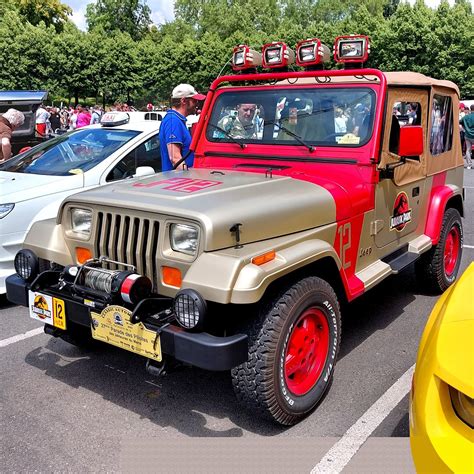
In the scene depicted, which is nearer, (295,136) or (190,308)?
(190,308)

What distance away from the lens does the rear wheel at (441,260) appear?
16.8 ft

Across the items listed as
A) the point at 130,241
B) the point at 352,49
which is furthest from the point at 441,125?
the point at 130,241

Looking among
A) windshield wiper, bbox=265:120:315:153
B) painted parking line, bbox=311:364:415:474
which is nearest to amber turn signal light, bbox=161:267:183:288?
painted parking line, bbox=311:364:415:474

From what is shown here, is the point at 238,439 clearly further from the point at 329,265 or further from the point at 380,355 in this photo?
the point at 380,355

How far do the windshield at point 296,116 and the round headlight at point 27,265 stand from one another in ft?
6.08

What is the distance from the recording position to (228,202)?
3.14 m

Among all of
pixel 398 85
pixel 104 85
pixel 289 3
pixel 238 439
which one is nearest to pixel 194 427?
pixel 238 439

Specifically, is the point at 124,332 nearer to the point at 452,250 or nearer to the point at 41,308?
the point at 41,308

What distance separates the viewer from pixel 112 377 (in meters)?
3.76

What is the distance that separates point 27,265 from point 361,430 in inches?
87.6

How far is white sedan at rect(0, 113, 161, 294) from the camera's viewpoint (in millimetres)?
5035

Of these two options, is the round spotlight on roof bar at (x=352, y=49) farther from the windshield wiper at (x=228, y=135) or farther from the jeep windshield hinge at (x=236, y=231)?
the jeep windshield hinge at (x=236, y=231)

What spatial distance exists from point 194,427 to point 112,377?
2.73 feet

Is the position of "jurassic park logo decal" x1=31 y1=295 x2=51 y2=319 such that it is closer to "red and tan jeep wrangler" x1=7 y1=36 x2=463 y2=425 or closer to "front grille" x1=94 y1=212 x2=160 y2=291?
"red and tan jeep wrangler" x1=7 y1=36 x2=463 y2=425
